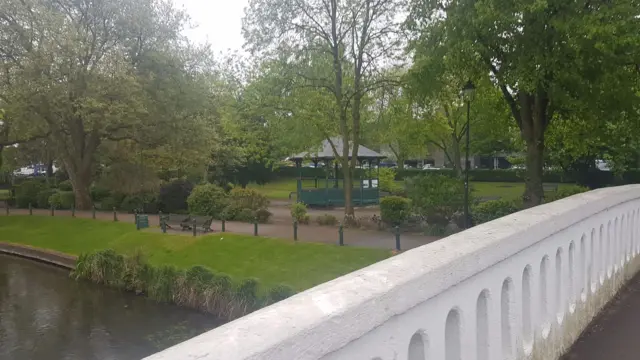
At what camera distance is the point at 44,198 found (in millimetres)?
33438

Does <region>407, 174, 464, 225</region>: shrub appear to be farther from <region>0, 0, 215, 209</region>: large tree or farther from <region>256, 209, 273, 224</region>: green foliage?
<region>0, 0, 215, 209</region>: large tree

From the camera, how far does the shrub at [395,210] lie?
64.6 feet

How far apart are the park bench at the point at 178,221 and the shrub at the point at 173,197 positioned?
574 centimetres

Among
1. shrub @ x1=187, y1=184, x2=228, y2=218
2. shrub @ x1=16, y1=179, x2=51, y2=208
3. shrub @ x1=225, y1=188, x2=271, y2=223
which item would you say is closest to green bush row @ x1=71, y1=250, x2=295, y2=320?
shrub @ x1=187, y1=184, x2=228, y2=218

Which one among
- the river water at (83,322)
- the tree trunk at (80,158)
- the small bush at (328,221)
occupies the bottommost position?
the river water at (83,322)

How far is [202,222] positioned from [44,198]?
1780cm

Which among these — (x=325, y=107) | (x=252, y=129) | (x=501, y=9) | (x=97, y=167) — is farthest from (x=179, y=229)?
(x=97, y=167)

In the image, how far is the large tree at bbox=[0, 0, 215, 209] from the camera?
23.1 meters

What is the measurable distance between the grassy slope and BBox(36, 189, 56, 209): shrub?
7.21m

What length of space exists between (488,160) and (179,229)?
62276mm

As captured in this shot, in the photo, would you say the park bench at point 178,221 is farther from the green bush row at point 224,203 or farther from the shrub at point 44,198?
the shrub at point 44,198

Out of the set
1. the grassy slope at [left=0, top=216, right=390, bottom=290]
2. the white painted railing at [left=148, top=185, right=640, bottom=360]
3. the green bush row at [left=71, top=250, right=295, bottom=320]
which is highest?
the white painted railing at [left=148, top=185, right=640, bottom=360]

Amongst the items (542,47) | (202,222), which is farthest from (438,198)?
(202,222)

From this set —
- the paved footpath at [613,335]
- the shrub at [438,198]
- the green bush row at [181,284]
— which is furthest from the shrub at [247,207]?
the paved footpath at [613,335]
